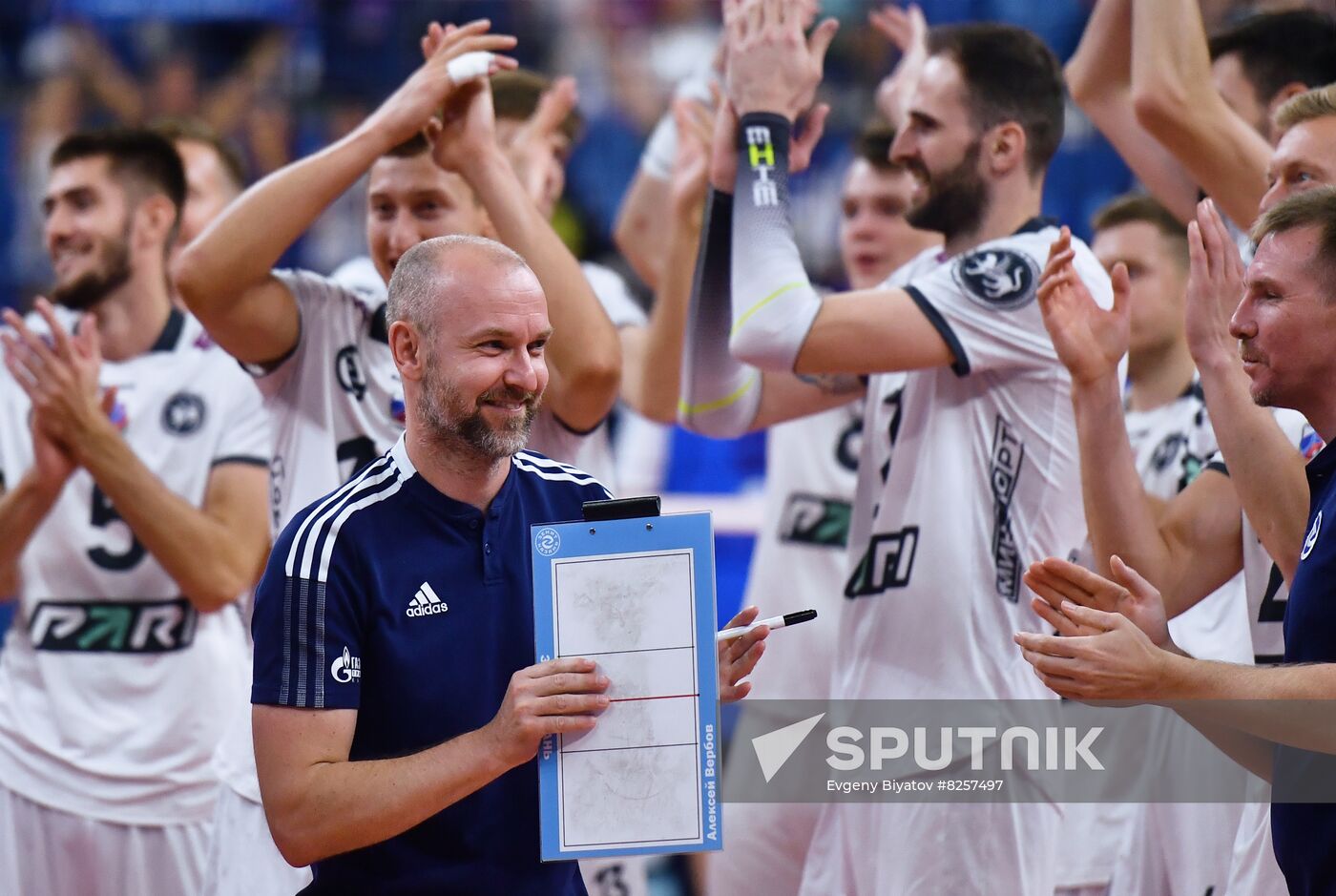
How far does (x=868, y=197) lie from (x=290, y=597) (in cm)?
356

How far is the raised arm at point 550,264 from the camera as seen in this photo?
429cm

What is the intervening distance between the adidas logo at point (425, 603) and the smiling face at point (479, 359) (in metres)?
0.29

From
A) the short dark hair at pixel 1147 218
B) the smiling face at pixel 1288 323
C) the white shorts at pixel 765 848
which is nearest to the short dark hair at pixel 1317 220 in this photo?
the smiling face at pixel 1288 323

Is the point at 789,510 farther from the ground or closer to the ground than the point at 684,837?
farther from the ground

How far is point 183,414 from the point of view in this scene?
541 cm

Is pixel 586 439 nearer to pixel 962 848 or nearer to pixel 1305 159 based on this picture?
pixel 962 848

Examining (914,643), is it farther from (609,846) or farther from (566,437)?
A: (609,846)

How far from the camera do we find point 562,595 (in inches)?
116

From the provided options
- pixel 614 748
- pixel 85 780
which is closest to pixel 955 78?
pixel 614 748

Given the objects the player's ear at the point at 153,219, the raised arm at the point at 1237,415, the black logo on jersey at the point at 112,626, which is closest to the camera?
the raised arm at the point at 1237,415

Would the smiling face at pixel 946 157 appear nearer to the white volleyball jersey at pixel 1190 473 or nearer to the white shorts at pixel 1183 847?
the white volleyball jersey at pixel 1190 473

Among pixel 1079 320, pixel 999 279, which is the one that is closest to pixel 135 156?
pixel 999 279

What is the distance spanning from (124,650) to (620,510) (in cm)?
291

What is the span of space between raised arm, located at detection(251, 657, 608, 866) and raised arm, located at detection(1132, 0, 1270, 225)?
2.56 meters
